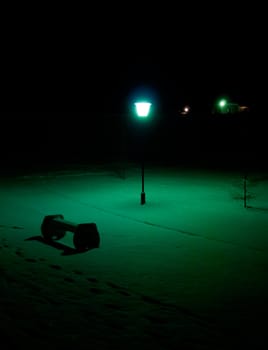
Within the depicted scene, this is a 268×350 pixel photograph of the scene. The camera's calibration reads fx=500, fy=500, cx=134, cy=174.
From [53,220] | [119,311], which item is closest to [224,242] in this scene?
[53,220]

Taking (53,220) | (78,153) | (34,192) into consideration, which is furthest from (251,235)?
(78,153)

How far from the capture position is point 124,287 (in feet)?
25.8

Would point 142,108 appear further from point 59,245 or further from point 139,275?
point 139,275

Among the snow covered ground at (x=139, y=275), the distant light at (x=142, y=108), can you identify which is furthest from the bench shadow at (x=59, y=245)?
the distant light at (x=142, y=108)

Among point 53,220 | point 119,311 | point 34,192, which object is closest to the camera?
point 119,311

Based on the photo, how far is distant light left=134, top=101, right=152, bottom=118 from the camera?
1625 cm

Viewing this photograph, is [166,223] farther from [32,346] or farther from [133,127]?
[133,127]

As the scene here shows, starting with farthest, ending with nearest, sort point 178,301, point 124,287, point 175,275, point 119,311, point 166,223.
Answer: point 166,223, point 175,275, point 124,287, point 178,301, point 119,311

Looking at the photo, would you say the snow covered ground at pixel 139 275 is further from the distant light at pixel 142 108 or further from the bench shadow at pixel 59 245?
the distant light at pixel 142 108

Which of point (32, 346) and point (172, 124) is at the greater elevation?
point (172, 124)

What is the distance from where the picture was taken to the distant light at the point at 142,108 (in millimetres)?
16250

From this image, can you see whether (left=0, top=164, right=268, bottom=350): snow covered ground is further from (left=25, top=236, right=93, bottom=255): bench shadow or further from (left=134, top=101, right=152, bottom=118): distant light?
(left=134, top=101, right=152, bottom=118): distant light

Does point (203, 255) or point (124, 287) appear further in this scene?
point (203, 255)

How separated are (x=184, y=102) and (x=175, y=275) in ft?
194
